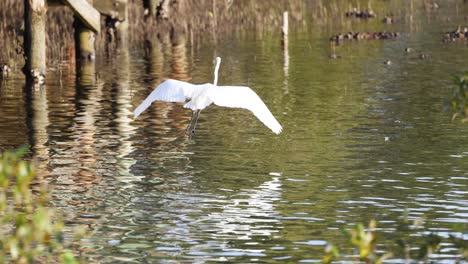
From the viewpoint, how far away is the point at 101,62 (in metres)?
29.8

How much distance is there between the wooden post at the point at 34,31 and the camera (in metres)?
24.8

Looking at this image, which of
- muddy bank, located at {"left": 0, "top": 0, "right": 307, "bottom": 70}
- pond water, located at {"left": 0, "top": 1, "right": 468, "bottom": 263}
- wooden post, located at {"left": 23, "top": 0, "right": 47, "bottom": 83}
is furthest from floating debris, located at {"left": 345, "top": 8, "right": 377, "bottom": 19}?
wooden post, located at {"left": 23, "top": 0, "right": 47, "bottom": 83}

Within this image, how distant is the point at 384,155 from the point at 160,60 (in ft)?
45.5

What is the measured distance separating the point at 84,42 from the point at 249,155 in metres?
12.5

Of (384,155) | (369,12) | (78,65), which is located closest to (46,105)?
(78,65)

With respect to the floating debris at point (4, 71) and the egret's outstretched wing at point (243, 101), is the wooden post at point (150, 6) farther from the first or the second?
the egret's outstretched wing at point (243, 101)

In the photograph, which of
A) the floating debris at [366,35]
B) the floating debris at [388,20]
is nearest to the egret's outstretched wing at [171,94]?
the floating debris at [366,35]

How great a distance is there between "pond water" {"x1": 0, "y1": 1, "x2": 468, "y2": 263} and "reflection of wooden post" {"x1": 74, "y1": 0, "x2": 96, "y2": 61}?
21.6 inches

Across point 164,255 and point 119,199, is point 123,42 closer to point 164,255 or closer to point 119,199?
point 119,199

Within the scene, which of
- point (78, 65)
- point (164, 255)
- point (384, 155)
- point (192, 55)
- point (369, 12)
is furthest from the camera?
point (369, 12)

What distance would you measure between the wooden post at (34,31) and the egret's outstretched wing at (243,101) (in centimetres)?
834

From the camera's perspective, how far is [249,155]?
17.2 metres

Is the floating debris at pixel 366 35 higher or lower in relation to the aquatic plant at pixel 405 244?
higher

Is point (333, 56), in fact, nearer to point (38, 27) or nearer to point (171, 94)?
point (38, 27)
